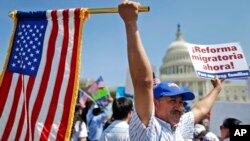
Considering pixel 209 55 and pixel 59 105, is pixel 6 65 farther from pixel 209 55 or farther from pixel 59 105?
pixel 209 55

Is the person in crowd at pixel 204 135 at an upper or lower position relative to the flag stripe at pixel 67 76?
lower

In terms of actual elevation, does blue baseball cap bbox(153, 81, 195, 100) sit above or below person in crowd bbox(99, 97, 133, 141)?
above

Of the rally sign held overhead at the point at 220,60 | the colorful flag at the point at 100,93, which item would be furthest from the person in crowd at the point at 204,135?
the colorful flag at the point at 100,93

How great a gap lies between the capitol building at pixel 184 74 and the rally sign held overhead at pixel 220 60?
260 feet

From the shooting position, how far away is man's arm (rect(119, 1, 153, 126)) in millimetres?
1826

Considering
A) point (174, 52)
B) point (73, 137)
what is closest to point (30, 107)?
point (73, 137)

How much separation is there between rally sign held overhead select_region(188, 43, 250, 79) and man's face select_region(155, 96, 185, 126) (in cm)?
167

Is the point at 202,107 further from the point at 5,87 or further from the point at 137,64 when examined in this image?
the point at 5,87

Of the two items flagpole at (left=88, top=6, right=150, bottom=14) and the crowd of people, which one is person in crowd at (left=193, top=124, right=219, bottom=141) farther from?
flagpole at (left=88, top=6, right=150, bottom=14)

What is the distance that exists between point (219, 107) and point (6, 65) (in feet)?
15.7

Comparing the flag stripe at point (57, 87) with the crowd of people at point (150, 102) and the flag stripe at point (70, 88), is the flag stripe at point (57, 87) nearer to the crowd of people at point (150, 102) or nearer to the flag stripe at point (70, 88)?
the flag stripe at point (70, 88)

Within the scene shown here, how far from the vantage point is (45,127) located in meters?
2.41

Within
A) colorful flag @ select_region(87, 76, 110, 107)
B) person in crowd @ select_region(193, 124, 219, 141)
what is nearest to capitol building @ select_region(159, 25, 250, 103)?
colorful flag @ select_region(87, 76, 110, 107)

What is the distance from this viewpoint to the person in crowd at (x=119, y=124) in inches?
136
